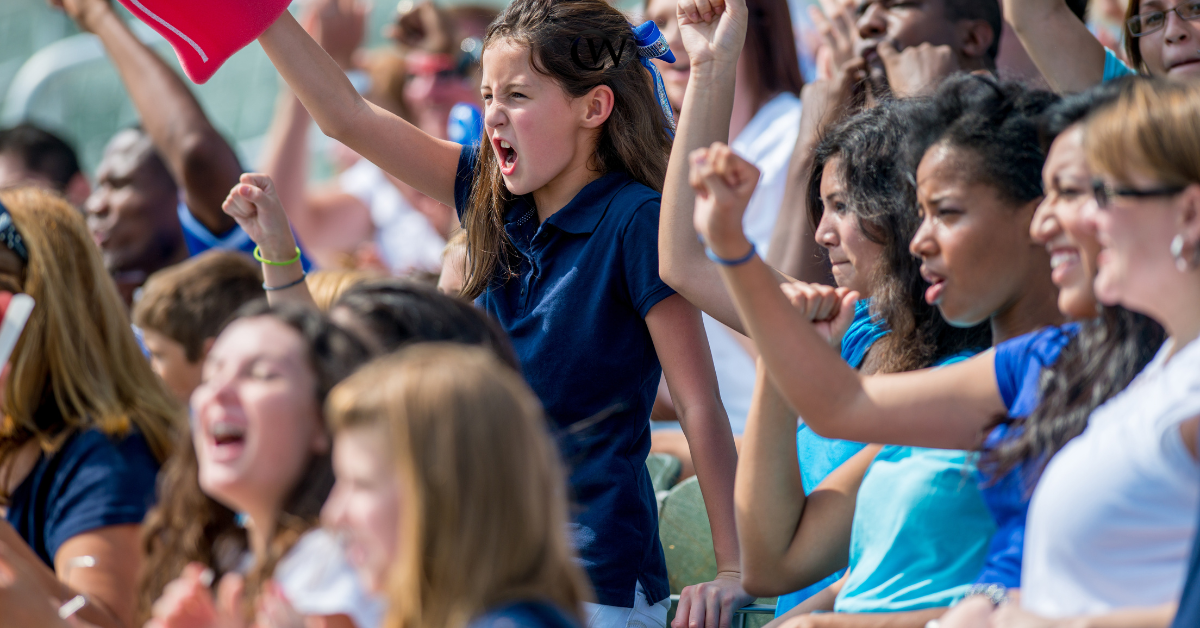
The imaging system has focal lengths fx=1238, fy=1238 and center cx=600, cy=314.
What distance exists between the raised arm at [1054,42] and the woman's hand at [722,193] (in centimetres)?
136

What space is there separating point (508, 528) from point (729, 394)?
2.14m

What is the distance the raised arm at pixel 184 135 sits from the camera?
4145 millimetres

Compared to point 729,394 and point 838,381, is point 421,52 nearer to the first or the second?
point 729,394

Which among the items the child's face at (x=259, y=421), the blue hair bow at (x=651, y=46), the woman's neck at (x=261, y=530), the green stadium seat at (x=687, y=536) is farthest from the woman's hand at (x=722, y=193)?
the green stadium seat at (x=687, y=536)

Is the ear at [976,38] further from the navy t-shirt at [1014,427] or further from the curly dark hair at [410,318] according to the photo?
the curly dark hair at [410,318]

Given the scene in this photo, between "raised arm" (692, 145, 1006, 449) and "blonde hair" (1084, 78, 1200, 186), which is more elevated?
"blonde hair" (1084, 78, 1200, 186)

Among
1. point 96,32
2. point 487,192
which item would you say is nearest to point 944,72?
point 487,192

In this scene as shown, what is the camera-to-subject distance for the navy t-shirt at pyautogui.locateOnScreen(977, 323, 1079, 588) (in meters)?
1.70

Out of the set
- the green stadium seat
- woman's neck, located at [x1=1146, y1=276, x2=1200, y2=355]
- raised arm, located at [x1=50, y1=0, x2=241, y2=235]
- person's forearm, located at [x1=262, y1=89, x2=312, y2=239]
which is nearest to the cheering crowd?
woman's neck, located at [x1=1146, y1=276, x2=1200, y2=355]

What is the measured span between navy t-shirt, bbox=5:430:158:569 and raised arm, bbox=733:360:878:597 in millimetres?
1091

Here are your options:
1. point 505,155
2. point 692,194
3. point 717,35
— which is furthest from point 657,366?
point 717,35

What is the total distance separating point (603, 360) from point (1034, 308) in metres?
0.77

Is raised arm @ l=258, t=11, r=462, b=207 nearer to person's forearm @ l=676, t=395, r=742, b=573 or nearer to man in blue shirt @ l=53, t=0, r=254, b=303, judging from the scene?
person's forearm @ l=676, t=395, r=742, b=573

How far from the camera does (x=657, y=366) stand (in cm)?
238
